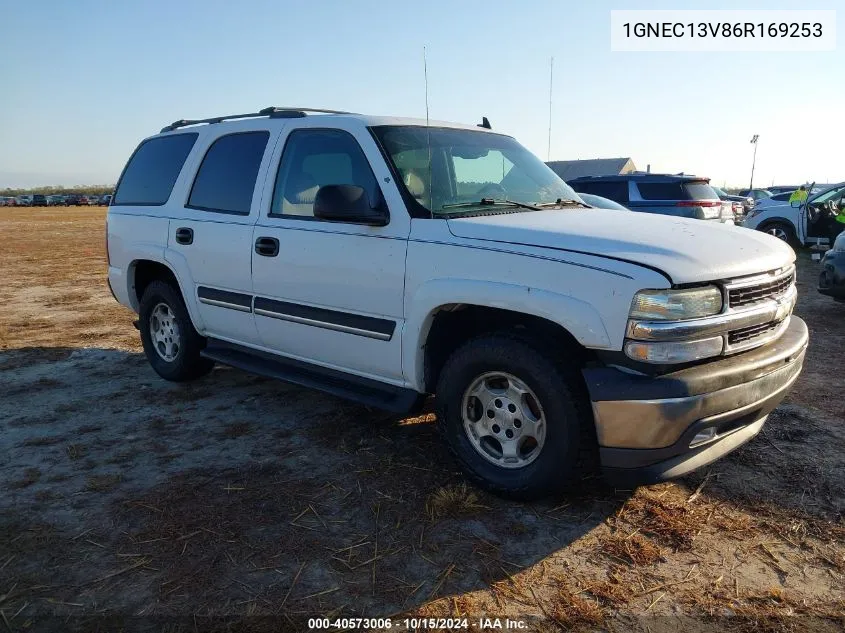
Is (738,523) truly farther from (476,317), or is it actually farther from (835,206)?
(835,206)

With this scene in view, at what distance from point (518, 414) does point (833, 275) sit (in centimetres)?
581

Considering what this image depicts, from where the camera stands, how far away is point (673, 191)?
11.4 meters

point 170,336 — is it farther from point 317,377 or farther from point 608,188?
point 608,188

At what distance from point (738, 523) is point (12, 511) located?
3563mm

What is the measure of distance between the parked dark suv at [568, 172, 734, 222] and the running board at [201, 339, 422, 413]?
28.5 ft

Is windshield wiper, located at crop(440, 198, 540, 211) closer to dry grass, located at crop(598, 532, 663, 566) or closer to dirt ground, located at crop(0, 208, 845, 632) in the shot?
dirt ground, located at crop(0, 208, 845, 632)

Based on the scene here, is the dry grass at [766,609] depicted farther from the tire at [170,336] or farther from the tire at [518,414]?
the tire at [170,336]

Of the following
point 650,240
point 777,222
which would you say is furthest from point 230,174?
point 777,222

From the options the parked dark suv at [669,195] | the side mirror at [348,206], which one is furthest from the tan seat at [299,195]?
the parked dark suv at [669,195]

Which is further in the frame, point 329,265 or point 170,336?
point 170,336

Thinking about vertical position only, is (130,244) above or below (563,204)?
below

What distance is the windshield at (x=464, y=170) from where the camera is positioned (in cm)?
359

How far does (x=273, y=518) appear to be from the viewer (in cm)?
312

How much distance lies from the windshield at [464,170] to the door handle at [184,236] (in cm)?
178
